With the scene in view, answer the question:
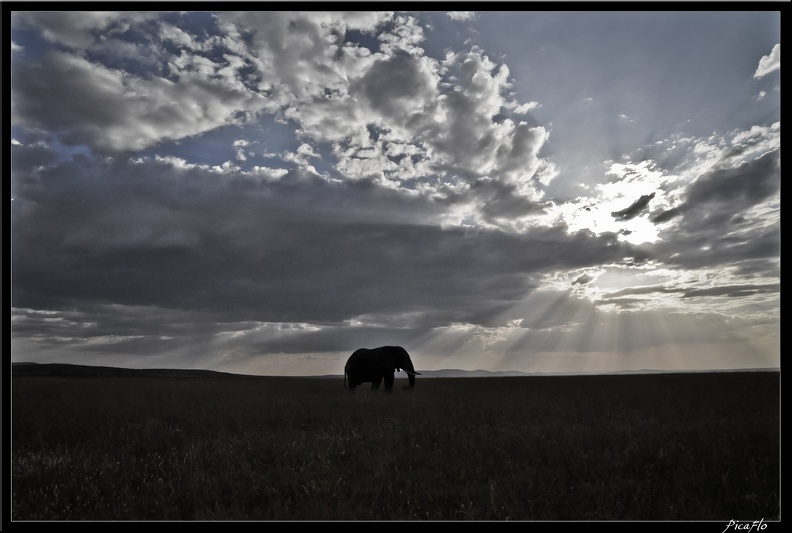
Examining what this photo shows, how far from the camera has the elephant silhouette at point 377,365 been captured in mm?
25484

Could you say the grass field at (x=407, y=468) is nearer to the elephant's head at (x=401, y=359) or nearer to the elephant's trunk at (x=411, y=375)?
the elephant's trunk at (x=411, y=375)

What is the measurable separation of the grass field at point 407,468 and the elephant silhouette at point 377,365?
1242 centimetres

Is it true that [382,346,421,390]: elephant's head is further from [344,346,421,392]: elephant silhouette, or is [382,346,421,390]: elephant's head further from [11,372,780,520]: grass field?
[11,372,780,520]: grass field

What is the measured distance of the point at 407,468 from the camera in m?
7.95

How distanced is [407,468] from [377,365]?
17.8 meters

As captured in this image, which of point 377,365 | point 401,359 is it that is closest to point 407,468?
point 377,365

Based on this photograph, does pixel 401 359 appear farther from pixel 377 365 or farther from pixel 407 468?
pixel 407 468

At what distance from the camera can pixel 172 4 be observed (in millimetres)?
6938

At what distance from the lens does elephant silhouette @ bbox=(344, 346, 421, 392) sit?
83.6 feet

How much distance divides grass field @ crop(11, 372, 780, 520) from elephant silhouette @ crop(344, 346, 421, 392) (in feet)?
40.7
